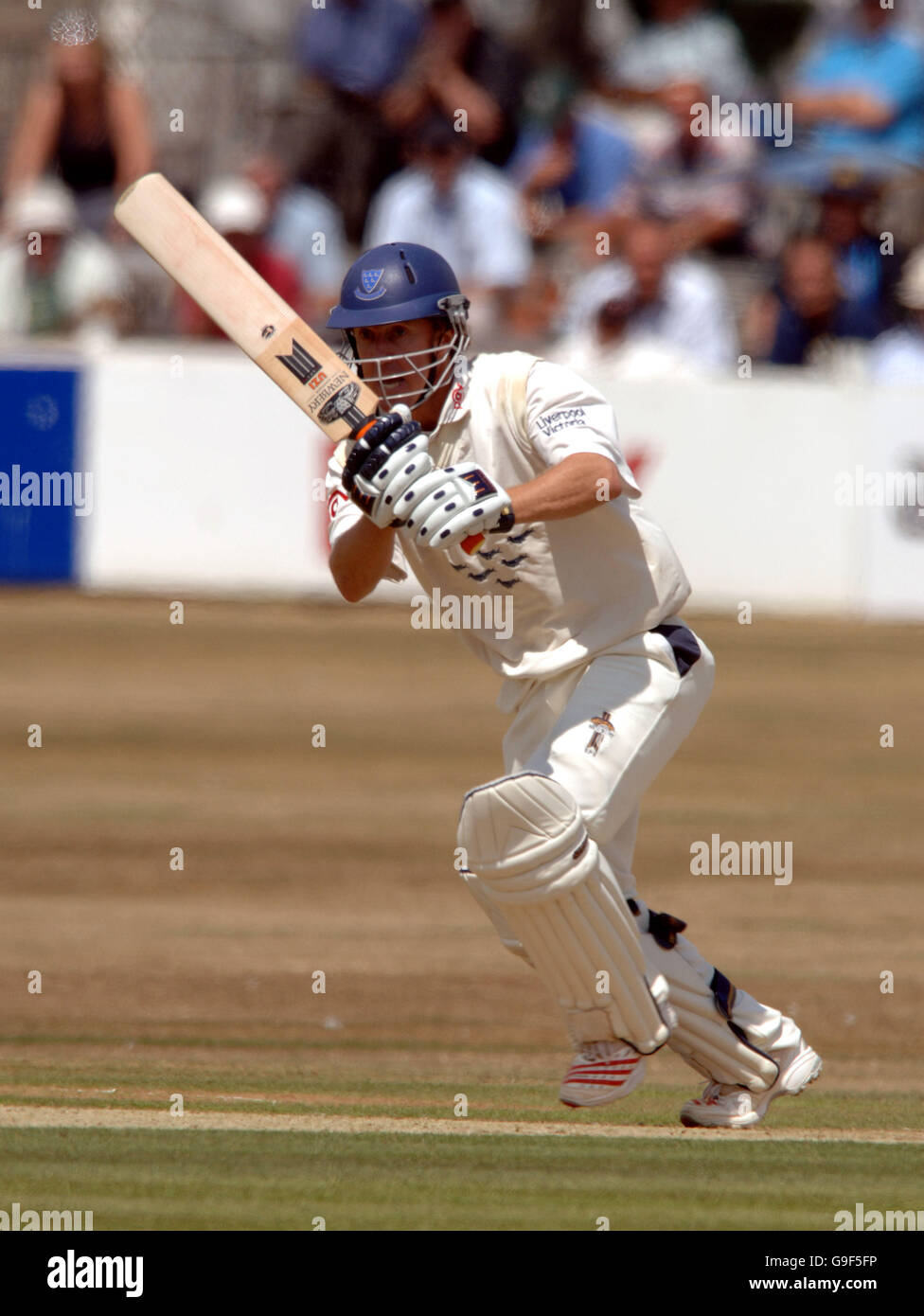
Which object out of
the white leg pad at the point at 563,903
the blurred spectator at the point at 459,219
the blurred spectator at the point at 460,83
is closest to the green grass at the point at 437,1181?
the white leg pad at the point at 563,903

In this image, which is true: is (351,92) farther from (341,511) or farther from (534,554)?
(534,554)

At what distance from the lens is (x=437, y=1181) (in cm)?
427

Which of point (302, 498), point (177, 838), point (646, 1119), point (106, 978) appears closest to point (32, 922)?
point (106, 978)

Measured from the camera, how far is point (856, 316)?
527 inches

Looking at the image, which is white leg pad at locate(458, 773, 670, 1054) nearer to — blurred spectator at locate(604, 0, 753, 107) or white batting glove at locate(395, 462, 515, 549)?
white batting glove at locate(395, 462, 515, 549)

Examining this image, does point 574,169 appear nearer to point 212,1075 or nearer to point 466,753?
point 466,753

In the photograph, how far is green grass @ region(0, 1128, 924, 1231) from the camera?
3.99 meters

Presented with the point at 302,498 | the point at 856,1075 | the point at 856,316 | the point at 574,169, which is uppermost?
the point at 574,169

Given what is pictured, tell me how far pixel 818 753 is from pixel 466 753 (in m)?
1.77

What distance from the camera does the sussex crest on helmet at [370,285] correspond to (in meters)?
4.71

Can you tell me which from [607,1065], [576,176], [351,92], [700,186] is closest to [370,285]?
[607,1065]

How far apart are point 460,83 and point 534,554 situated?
34.6ft

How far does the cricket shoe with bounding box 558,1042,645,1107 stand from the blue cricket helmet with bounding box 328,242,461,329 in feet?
5.43

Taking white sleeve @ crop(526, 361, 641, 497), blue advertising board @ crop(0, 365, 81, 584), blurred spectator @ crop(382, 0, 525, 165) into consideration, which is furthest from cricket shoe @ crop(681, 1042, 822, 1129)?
blurred spectator @ crop(382, 0, 525, 165)
